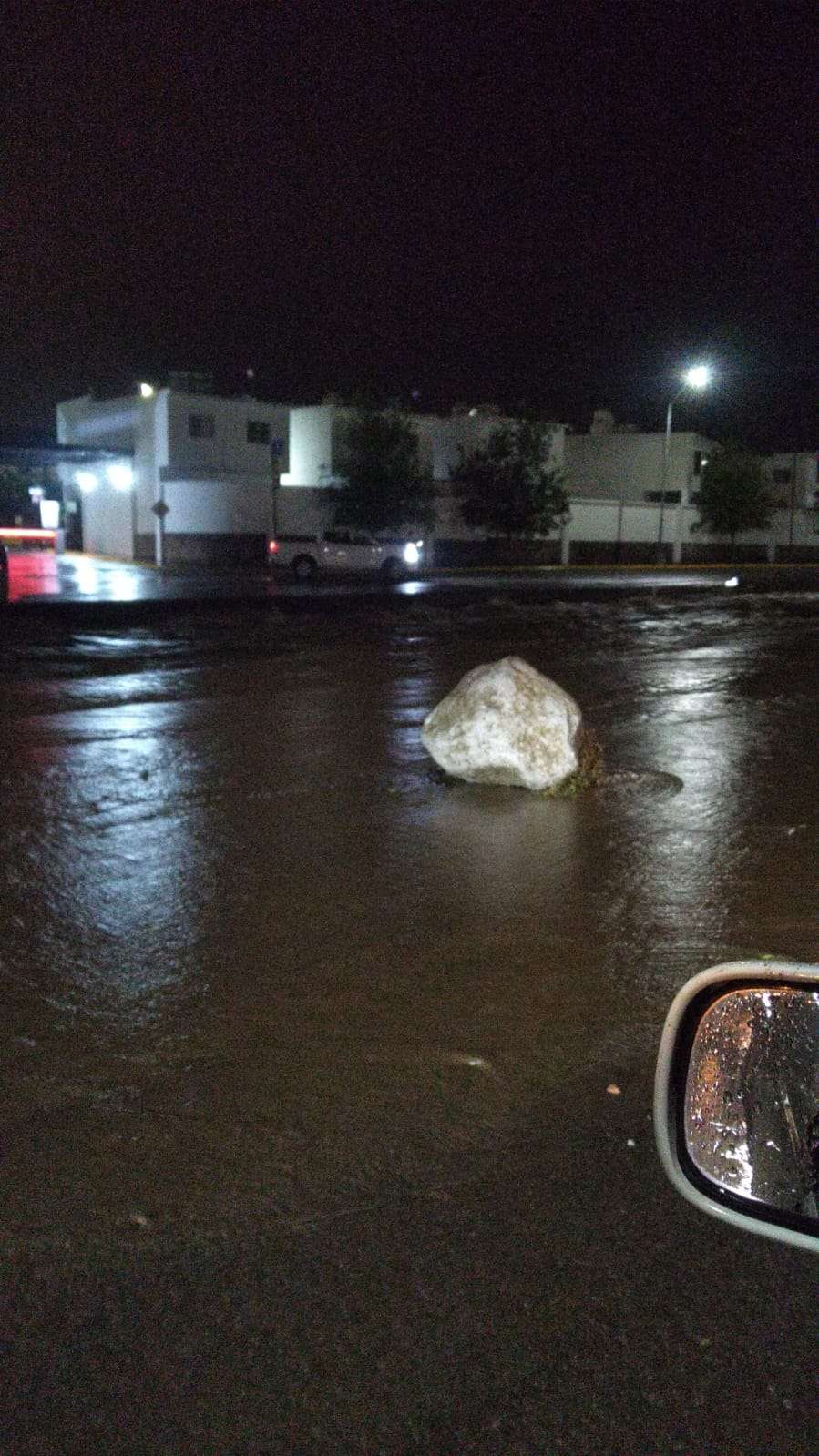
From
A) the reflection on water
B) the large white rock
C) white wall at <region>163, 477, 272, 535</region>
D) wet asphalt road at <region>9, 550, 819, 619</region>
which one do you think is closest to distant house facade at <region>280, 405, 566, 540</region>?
white wall at <region>163, 477, 272, 535</region>

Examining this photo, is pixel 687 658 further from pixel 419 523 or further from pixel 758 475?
pixel 758 475

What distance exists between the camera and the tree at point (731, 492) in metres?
69.6

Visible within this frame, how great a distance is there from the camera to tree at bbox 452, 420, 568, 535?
5816cm

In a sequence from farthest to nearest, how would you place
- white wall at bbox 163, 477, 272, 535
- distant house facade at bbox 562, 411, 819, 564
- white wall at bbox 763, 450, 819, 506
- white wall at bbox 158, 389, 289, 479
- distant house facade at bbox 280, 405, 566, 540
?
white wall at bbox 763, 450, 819, 506, distant house facade at bbox 562, 411, 819, 564, distant house facade at bbox 280, 405, 566, 540, white wall at bbox 158, 389, 289, 479, white wall at bbox 163, 477, 272, 535

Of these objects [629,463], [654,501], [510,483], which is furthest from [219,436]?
[629,463]

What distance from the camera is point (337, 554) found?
148 ft

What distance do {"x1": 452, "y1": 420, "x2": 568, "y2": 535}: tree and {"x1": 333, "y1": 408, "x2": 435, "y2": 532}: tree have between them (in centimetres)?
476

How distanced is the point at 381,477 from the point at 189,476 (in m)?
7.79

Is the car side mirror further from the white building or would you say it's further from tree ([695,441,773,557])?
tree ([695,441,773,557])

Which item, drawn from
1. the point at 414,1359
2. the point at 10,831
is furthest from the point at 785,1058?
the point at 10,831

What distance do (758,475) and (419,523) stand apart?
2518cm

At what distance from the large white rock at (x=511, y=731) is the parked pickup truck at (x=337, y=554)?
35.0 m

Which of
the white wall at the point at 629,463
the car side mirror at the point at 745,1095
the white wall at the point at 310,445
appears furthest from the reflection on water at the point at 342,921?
the white wall at the point at 629,463

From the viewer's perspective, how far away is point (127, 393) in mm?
55969
